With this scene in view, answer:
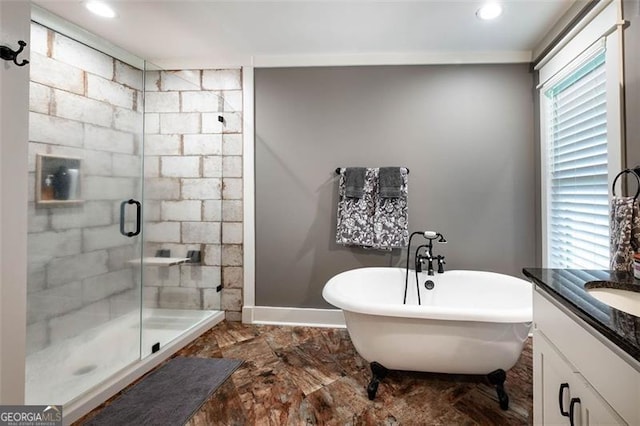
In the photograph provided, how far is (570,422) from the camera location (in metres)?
0.90

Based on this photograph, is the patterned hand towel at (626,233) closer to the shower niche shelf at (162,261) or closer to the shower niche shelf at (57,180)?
the shower niche shelf at (162,261)

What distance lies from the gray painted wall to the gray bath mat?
2.65 ft

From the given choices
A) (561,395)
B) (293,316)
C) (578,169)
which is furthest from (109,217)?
(578,169)

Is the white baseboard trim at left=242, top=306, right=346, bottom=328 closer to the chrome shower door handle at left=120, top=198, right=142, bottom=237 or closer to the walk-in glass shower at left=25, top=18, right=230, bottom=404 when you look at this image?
the walk-in glass shower at left=25, top=18, right=230, bottom=404

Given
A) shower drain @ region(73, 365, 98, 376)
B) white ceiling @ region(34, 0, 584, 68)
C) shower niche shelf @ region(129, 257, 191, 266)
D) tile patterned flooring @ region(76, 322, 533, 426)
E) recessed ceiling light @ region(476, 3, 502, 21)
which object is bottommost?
tile patterned flooring @ region(76, 322, 533, 426)

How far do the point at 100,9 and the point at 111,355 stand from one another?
90.3 inches

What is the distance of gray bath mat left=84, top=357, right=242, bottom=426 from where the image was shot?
1.49 meters

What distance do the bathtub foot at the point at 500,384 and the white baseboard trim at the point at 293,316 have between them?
1.23 meters

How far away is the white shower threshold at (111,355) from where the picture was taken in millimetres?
1610

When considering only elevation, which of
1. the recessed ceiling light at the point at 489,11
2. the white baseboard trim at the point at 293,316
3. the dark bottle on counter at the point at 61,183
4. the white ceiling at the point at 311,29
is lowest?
the white baseboard trim at the point at 293,316

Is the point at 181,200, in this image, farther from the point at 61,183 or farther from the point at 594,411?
the point at 594,411

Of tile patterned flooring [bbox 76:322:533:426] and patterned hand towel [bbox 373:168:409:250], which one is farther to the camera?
patterned hand towel [bbox 373:168:409:250]

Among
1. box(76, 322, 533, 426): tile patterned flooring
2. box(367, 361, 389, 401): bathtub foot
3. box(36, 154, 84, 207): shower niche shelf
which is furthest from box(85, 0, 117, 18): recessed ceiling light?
box(367, 361, 389, 401): bathtub foot

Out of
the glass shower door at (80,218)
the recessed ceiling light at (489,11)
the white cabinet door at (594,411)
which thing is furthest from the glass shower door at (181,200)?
the white cabinet door at (594,411)
